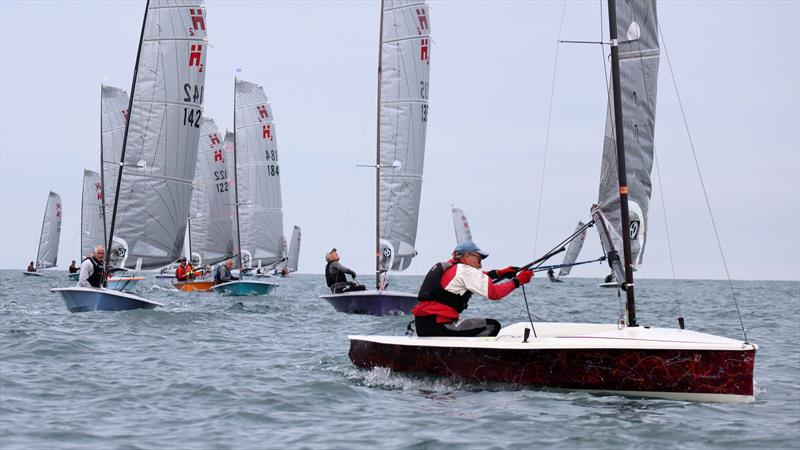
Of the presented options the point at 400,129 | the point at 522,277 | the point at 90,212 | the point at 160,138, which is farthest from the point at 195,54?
the point at 90,212

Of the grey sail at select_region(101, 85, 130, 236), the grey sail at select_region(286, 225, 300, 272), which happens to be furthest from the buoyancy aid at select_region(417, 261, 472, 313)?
the grey sail at select_region(286, 225, 300, 272)

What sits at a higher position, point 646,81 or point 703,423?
point 646,81

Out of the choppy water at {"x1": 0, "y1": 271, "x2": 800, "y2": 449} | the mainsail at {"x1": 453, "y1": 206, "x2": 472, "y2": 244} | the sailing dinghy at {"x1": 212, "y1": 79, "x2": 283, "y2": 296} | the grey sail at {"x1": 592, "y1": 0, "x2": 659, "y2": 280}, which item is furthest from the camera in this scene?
the mainsail at {"x1": 453, "y1": 206, "x2": 472, "y2": 244}

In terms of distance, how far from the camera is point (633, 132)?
12.3 metres

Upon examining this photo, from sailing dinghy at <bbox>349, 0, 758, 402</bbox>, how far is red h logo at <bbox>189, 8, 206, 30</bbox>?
15.3 m

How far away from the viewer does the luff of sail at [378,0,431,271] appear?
2755cm

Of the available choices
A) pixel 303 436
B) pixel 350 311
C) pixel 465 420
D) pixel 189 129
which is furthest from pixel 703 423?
pixel 189 129

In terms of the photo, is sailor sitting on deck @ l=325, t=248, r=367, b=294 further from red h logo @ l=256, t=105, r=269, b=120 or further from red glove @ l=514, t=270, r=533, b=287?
red h logo @ l=256, t=105, r=269, b=120

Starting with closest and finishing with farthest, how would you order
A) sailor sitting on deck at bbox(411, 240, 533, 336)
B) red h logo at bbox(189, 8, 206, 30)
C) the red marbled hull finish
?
the red marbled hull finish
sailor sitting on deck at bbox(411, 240, 533, 336)
red h logo at bbox(189, 8, 206, 30)

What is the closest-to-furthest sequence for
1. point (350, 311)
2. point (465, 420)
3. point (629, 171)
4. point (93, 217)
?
point (465, 420) → point (629, 171) → point (350, 311) → point (93, 217)

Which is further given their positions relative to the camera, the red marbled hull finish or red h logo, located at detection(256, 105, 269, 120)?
red h logo, located at detection(256, 105, 269, 120)

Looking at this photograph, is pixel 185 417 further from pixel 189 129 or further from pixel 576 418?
pixel 189 129

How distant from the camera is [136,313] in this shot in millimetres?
20281

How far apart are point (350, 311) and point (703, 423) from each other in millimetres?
15539
